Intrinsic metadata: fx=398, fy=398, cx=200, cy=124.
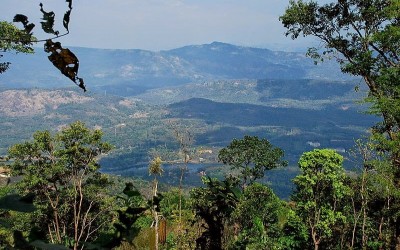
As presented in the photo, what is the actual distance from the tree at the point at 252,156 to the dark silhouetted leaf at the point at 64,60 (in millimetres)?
37200

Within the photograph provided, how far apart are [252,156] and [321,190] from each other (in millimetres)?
18014

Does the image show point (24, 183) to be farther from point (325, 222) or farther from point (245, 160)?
point (245, 160)

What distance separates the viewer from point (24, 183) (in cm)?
2212

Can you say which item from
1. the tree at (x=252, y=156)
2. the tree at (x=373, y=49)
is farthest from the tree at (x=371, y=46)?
the tree at (x=252, y=156)

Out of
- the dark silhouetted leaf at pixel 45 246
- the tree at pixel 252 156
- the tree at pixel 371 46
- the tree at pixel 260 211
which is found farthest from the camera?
the tree at pixel 252 156

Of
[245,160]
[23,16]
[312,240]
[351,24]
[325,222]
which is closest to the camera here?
[23,16]

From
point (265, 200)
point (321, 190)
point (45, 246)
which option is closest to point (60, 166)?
point (265, 200)

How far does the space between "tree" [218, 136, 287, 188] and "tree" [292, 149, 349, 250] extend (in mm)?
16955

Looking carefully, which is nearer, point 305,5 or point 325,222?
point 305,5

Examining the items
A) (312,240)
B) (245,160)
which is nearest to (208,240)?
(312,240)

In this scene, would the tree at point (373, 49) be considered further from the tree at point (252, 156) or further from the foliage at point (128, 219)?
the tree at point (252, 156)

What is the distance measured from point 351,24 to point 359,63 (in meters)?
2.59

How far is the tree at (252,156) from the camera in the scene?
1511 inches

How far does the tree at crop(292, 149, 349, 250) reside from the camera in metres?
20.2
